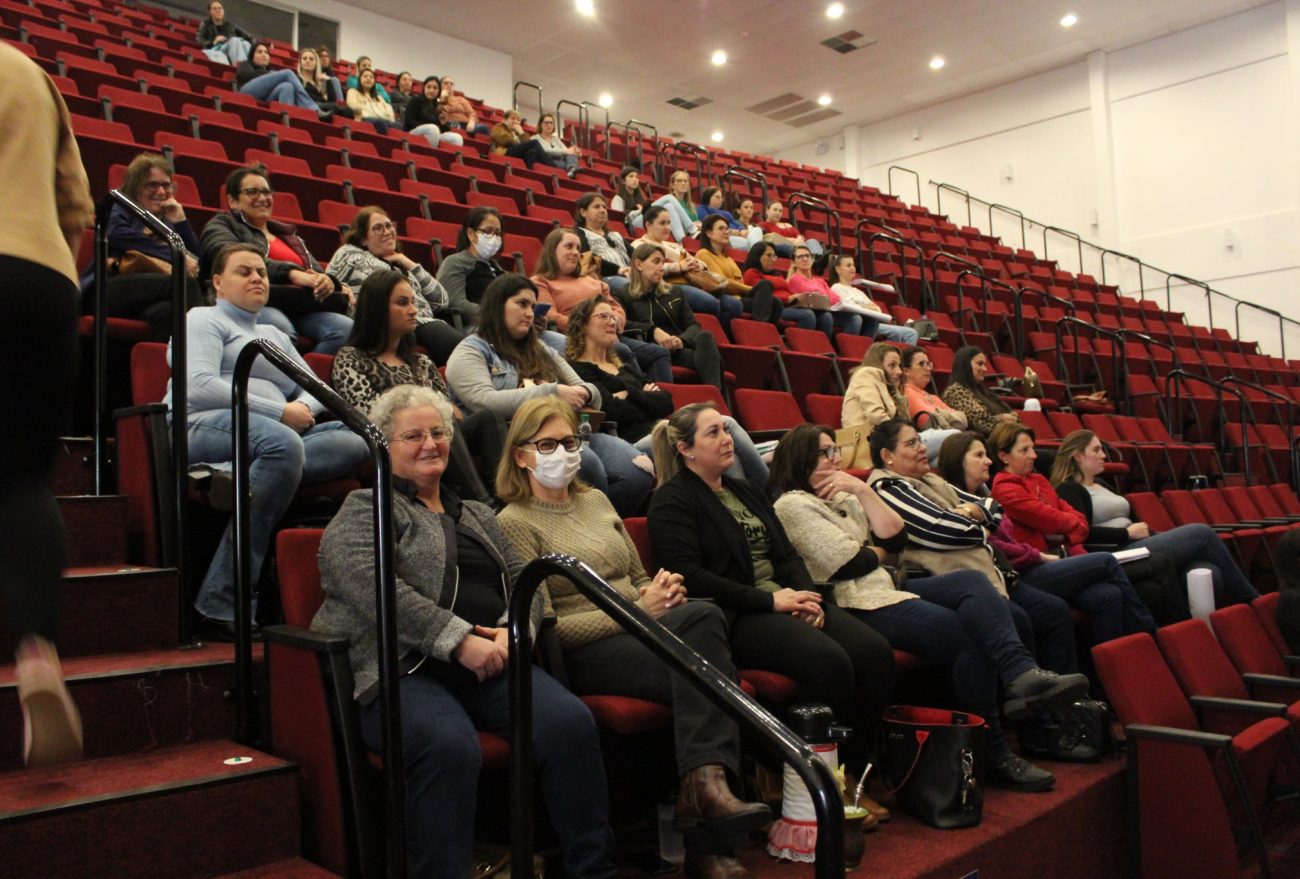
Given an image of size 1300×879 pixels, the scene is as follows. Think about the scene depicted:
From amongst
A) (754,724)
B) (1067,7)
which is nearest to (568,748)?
(754,724)

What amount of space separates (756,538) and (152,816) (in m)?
1.55

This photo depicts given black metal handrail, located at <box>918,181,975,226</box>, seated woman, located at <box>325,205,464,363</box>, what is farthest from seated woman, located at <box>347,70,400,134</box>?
black metal handrail, located at <box>918,181,975,226</box>

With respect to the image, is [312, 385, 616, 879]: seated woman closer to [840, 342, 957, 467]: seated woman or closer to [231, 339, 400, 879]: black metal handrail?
[231, 339, 400, 879]: black metal handrail

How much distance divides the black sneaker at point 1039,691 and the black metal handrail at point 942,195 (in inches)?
408

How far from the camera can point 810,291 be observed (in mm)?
5621

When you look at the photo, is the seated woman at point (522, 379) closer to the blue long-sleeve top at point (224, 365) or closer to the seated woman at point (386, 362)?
the seated woman at point (386, 362)

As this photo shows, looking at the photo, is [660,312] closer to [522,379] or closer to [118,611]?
[522,379]

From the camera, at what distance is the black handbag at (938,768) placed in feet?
6.79

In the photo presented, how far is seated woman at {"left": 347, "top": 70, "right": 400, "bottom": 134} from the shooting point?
275 inches

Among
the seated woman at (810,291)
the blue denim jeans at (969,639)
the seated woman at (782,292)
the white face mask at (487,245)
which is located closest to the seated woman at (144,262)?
the white face mask at (487,245)

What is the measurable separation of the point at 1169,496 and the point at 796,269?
7.86 feet

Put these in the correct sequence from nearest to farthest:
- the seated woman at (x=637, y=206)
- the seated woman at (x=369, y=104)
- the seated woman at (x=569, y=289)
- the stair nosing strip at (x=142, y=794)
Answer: the stair nosing strip at (x=142, y=794)
the seated woman at (x=569, y=289)
the seated woman at (x=637, y=206)
the seated woman at (x=369, y=104)

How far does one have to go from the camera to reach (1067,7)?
989 cm

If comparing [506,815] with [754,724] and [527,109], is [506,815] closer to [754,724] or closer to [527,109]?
[754,724]
